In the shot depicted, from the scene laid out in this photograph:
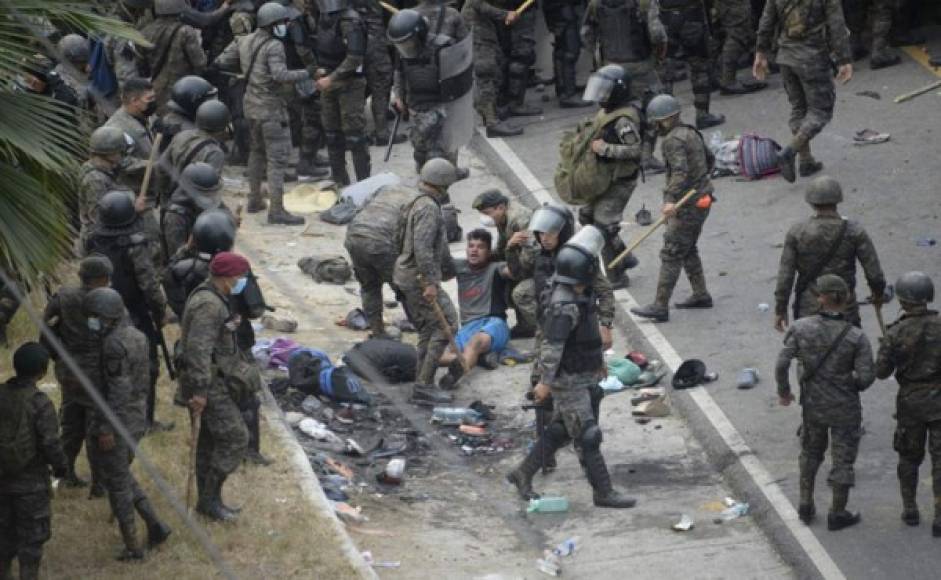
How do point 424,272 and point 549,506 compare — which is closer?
point 549,506

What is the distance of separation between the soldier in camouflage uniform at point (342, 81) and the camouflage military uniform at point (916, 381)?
23.7 feet

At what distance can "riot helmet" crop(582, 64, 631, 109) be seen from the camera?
47.9 ft

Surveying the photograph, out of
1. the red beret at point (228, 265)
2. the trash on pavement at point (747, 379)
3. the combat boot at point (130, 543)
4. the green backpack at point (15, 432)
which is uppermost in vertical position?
the red beret at point (228, 265)

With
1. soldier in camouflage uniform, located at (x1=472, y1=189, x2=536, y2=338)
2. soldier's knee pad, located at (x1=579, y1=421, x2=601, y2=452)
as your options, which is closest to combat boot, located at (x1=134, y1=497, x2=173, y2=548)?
soldier's knee pad, located at (x1=579, y1=421, x2=601, y2=452)

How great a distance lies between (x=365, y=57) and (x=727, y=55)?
3587 millimetres

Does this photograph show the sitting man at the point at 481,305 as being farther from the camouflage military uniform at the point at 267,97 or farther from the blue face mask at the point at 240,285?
the blue face mask at the point at 240,285

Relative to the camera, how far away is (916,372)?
10938mm

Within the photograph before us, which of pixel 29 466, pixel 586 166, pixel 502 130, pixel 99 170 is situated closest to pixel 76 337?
pixel 29 466

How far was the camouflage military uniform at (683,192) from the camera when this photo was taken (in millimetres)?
14375

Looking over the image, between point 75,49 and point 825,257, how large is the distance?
6432mm

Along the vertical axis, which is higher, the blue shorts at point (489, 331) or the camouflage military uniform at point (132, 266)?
the camouflage military uniform at point (132, 266)

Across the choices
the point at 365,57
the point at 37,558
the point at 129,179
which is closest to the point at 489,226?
the point at 365,57

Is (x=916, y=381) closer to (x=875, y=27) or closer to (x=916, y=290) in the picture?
(x=916, y=290)

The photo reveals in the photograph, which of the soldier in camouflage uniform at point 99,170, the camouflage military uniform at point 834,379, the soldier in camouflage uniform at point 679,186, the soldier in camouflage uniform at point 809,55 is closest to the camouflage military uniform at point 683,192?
the soldier in camouflage uniform at point 679,186
